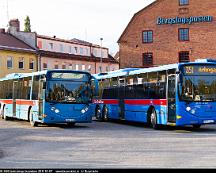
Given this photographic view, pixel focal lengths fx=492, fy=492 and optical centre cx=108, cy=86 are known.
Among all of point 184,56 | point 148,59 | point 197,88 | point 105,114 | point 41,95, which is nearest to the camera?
point 197,88

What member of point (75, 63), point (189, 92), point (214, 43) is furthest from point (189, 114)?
point (75, 63)

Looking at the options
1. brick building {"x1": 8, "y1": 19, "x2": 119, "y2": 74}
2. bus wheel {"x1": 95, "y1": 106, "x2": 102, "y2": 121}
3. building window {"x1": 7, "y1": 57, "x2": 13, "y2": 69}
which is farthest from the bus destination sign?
brick building {"x1": 8, "y1": 19, "x2": 119, "y2": 74}

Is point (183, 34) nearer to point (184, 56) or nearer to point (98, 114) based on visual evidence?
point (184, 56)

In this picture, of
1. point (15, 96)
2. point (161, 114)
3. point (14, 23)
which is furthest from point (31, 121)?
point (14, 23)

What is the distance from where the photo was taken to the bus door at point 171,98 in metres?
21.6

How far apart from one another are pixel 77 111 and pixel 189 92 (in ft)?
18.6

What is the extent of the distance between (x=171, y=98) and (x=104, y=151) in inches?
317

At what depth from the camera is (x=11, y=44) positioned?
63562 mm

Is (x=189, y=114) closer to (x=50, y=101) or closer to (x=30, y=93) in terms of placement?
(x=50, y=101)

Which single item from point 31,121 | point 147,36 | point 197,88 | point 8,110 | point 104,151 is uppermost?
point 147,36

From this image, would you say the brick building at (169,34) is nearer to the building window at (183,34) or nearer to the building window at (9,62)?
the building window at (183,34)

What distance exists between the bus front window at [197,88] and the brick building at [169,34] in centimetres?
3253

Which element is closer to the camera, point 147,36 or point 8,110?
point 8,110

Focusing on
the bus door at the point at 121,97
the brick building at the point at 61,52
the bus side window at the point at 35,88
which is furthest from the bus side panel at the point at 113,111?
the brick building at the point at 61,52
